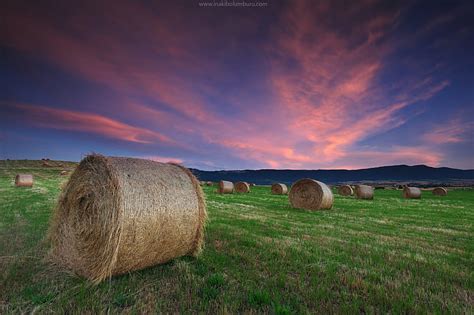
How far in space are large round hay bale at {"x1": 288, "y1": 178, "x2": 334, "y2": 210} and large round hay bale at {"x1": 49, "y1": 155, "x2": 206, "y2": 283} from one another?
11.8 m

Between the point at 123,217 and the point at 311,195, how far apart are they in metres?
14.2

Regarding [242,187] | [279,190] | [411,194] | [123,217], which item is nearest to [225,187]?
[242,187]

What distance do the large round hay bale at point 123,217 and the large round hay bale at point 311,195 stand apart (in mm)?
11828

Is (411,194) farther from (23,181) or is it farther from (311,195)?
(23,181)

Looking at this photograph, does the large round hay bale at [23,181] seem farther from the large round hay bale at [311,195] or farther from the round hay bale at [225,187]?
the large round hay bale at [311,195]

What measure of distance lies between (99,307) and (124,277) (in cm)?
123

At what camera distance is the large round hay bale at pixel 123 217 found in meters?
5.05

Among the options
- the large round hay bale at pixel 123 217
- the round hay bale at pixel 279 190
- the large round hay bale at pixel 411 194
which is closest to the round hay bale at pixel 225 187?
the round hay bale at pixel 279 190

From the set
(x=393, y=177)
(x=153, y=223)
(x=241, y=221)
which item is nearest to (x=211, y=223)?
(x=241, y=221)

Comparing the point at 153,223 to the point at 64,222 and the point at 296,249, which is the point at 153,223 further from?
the point at 296,249

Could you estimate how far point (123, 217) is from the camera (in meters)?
4.99

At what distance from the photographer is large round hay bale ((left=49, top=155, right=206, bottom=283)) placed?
505cm

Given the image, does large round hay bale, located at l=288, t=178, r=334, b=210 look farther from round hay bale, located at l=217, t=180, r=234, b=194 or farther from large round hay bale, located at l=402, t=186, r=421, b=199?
large round hay bale, located at l=402, t=186, r=421, b=199

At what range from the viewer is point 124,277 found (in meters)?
5.09
